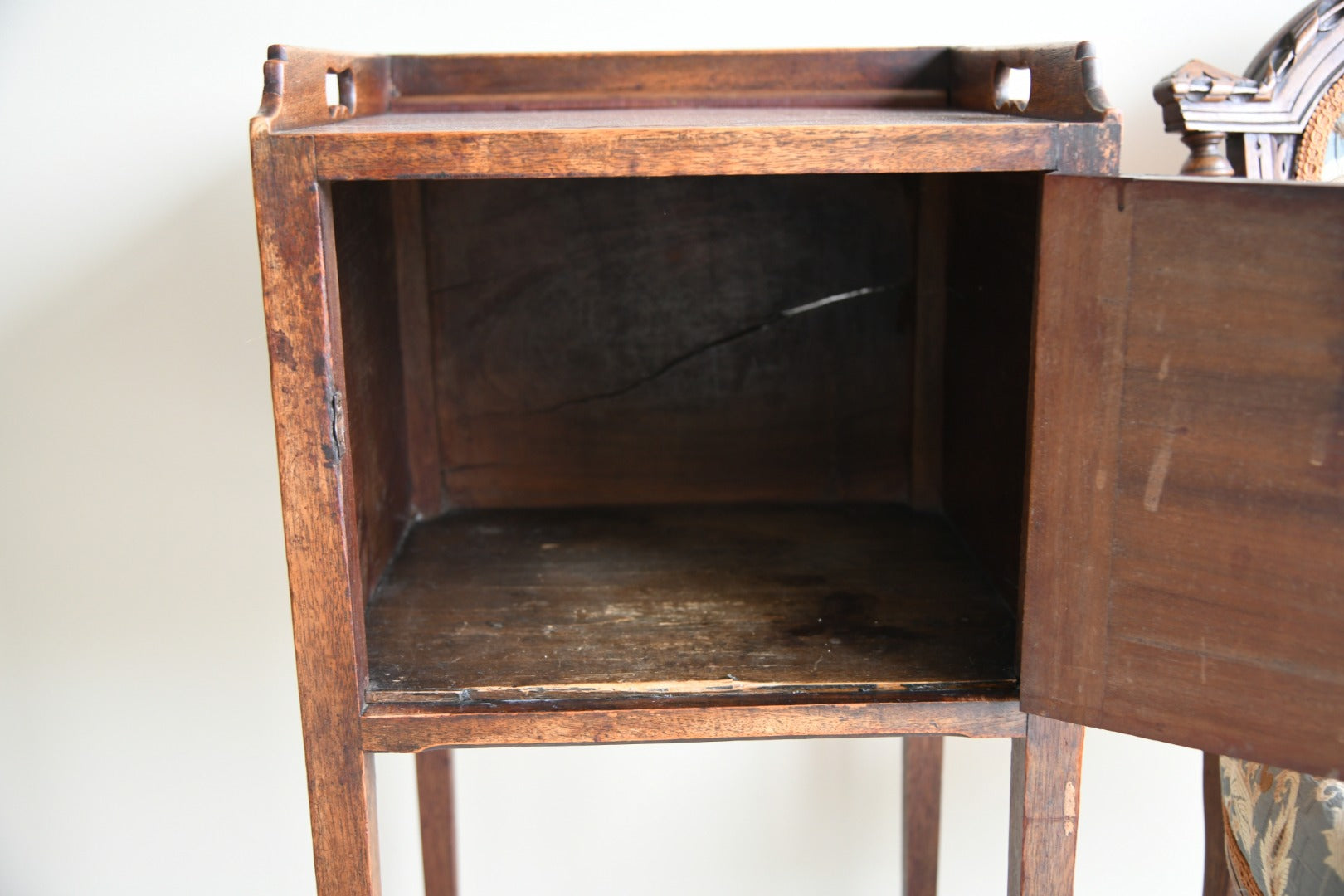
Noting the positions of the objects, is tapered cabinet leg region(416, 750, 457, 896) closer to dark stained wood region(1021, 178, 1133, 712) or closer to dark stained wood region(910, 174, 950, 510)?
dark stained wood region(910, 174, 950, 510)

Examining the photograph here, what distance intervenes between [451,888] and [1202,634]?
0.93m

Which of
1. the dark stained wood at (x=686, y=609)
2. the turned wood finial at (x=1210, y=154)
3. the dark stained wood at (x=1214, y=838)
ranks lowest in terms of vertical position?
the dark stained wood at (x=1214, y=838)

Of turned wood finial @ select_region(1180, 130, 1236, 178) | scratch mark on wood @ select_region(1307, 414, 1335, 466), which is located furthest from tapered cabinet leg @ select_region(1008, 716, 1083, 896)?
turned wood finial @ select_region(1180, 130, 1236, 178)

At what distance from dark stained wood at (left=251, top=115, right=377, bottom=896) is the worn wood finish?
0.03 m

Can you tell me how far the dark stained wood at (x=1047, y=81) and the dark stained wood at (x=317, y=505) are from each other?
16.6 inches

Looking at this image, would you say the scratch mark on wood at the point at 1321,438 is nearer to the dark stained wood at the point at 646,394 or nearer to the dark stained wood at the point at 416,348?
the dark stained wood at the point at 646,394

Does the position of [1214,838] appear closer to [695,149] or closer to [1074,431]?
[1074,431]

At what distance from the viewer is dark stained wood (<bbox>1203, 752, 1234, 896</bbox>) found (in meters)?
1.04

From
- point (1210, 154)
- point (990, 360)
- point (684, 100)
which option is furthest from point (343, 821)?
point (1210, 154)

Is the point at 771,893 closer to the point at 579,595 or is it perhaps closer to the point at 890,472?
the point at 890,472

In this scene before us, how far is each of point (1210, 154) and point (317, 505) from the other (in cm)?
71

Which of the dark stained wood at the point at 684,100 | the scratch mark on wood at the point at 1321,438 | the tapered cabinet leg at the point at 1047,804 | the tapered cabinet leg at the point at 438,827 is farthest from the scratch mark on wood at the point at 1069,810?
the tapered cabinet leg at the point at 438,827

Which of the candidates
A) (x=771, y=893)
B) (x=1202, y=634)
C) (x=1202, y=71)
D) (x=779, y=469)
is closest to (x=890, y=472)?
(x=779, y=469)

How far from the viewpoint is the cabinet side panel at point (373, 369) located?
86cm
